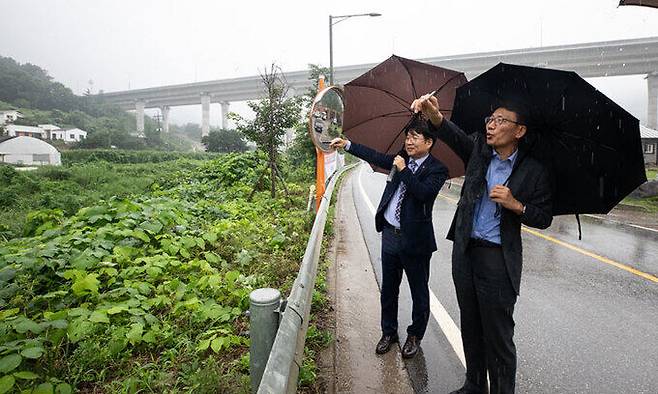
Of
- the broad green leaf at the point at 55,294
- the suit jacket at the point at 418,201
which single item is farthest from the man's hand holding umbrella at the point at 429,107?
the broad green leaf at the point at 55,294

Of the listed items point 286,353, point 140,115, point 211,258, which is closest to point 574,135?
point 286,353

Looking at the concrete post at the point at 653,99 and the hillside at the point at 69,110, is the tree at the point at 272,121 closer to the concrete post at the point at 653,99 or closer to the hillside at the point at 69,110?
the concrete post at the point at 653,99

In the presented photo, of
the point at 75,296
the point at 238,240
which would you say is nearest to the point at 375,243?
the point at 238,240

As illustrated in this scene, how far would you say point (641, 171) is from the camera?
1909mm

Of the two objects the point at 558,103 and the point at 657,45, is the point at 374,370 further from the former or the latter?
the point at 657,45

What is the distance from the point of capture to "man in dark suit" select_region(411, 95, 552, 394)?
82.0 inches

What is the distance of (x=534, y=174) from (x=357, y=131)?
1.88 m

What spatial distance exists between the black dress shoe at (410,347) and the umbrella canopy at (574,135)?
1.67 m

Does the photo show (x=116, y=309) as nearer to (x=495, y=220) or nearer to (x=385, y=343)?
(x=385, y=343)

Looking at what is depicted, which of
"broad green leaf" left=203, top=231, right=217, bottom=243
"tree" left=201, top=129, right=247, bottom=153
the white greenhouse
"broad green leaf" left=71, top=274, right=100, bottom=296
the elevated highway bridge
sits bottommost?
"broad green leaf" left=71, top=274, right=100, bottom=296

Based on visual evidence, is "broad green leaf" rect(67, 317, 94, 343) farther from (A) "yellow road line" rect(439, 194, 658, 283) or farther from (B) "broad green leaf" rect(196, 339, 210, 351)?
(A) "yellow road line" rect(439, 194, 658, 283)

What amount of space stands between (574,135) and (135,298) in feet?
13.1

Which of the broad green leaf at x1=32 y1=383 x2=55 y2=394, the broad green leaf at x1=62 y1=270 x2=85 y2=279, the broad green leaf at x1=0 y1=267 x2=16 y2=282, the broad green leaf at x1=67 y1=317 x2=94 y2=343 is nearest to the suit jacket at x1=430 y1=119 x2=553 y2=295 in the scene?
the broad green leaf at x1=32 y1=383 x2=55 y2=394

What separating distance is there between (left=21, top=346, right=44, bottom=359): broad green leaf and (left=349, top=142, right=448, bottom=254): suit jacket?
8.82ft
